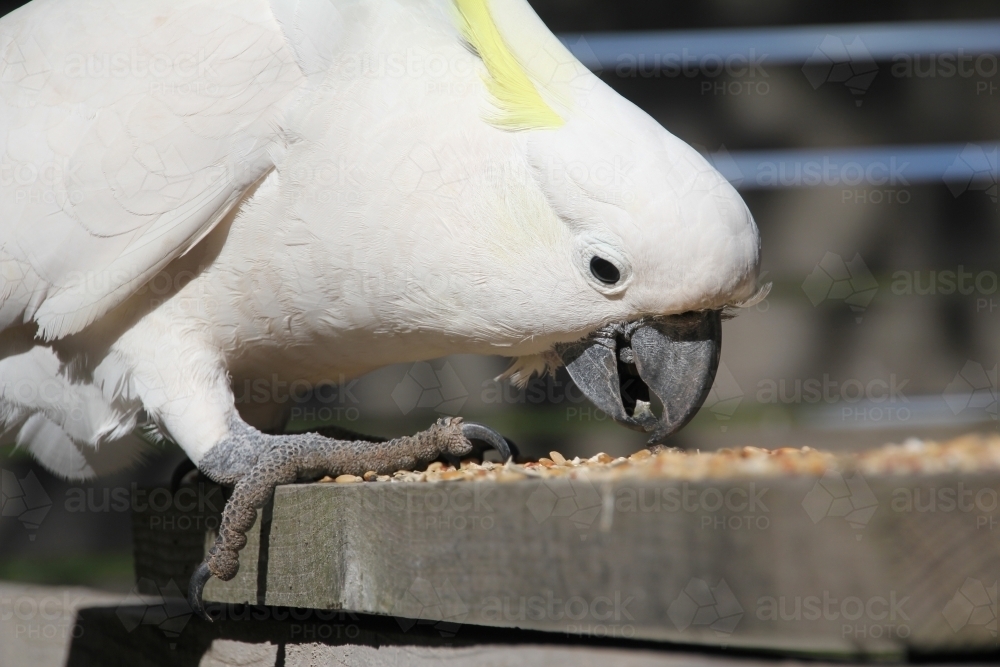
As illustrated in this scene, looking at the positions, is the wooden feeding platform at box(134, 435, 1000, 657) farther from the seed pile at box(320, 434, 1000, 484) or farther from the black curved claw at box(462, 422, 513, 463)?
the black curved claw at box(462, 422, 513, 463)

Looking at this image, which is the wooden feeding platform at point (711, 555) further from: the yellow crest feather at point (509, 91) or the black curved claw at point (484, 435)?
the yellow crest feather at point (509, 91)

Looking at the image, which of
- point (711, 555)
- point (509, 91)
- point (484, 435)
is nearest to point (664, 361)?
point (484, 435)

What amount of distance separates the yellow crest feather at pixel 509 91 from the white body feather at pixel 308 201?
0.07 feet

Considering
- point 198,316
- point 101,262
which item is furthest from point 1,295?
point 198,316

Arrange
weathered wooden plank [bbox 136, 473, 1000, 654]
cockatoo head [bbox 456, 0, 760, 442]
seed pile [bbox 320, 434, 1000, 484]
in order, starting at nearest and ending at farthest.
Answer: weathered wooden plank [bbox 136, 473, 1000, 654] < seed pile [bbox 320, 434, 1000, 484] < cockatoo head [bbox 456, 0, 760, 442]

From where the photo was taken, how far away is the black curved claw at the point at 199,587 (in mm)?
1579

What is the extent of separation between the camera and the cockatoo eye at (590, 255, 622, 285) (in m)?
1.56

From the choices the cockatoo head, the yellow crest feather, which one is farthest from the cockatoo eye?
the yellow crest feather

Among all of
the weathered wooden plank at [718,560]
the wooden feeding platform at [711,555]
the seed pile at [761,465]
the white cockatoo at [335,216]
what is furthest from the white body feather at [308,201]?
the weathered wooden plank at [718,560]

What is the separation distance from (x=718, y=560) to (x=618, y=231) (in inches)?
31.5

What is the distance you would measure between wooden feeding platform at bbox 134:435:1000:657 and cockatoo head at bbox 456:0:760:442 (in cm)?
42

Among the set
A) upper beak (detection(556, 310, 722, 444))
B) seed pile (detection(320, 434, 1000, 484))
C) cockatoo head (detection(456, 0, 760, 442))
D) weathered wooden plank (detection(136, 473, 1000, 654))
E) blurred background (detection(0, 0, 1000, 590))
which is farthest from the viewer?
blurred background (detection(0, 0, 1000, 590))

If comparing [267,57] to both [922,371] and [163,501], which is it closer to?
[163,501]

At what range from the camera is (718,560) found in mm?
812
